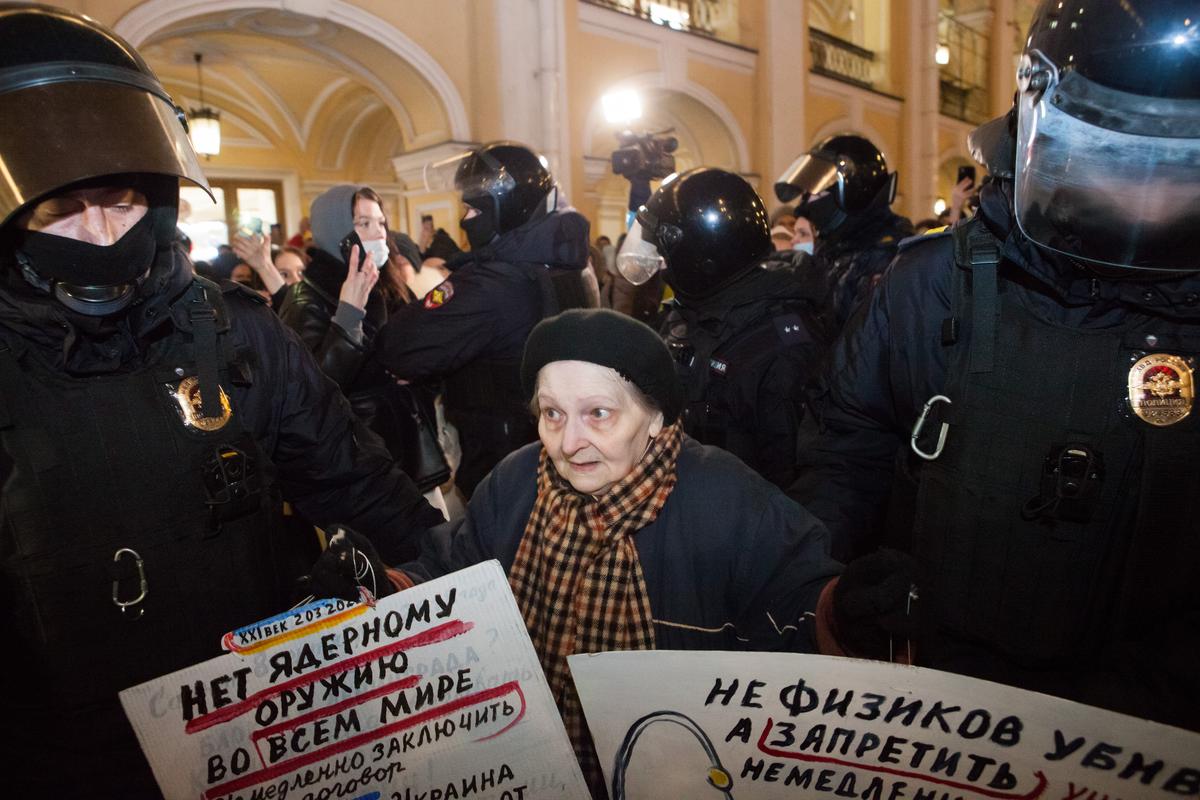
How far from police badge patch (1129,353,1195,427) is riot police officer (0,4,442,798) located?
1.53 m

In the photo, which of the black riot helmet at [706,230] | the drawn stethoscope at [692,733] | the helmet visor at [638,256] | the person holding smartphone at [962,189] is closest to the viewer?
the drawn stethoscope at [692,733]

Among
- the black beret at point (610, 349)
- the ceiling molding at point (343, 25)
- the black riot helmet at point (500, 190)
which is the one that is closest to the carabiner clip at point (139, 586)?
the black beret at point (610, 349)

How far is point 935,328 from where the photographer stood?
1.38 metres

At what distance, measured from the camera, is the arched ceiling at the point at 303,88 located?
7176mm

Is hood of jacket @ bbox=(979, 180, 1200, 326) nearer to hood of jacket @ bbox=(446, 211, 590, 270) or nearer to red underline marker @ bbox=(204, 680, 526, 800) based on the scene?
red underline marker @ bbox=(204, 680, 526, 800)

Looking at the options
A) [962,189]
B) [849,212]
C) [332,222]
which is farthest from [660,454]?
[962,189]

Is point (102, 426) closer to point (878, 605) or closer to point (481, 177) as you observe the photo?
point (878, 605)

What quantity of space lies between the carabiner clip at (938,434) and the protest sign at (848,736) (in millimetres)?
530

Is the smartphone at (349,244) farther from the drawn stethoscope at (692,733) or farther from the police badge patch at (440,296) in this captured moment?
the drawn stethoscope at (692,733)

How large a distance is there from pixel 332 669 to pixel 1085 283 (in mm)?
1322

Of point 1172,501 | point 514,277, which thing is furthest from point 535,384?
point 514,277

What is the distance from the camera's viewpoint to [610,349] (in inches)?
56.7

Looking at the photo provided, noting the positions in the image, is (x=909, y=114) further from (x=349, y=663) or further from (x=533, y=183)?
(x=349, y=663)

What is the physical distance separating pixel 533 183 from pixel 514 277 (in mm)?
433
